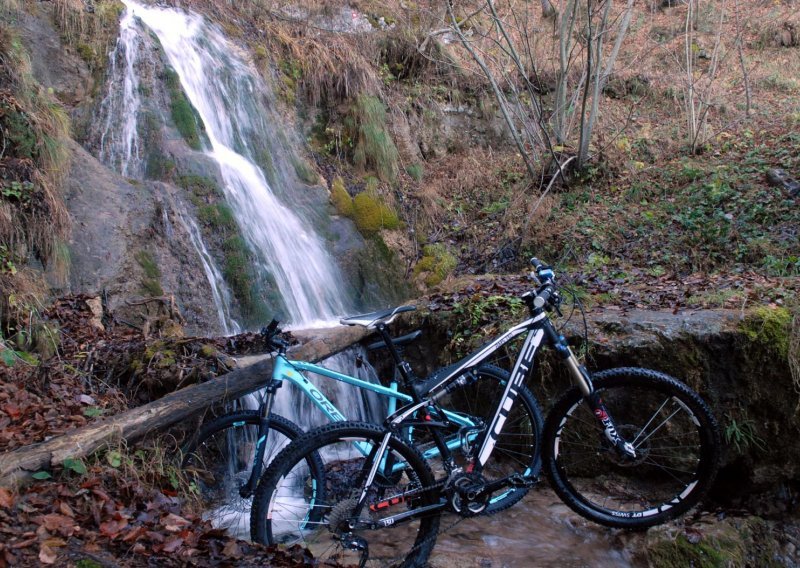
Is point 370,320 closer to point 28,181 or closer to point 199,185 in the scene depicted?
point 28,181

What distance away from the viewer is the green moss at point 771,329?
167 inches

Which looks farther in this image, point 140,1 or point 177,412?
point 140,1

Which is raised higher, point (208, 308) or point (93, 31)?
point (93, 31)

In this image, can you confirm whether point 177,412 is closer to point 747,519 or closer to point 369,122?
point 747,519

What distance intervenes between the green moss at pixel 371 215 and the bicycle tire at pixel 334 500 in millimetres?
6123

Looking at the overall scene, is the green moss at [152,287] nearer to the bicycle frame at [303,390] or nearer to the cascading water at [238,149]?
the cascading water at [238,149]

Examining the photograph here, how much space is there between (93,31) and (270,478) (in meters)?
7.78

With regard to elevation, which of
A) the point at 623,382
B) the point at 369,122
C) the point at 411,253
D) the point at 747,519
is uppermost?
the point at 369,122

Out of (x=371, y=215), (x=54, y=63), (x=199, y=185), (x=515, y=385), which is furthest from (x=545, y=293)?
(x=54, y=63)

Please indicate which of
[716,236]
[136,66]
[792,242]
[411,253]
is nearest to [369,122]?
[411,253]

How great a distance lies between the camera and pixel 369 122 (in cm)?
1066

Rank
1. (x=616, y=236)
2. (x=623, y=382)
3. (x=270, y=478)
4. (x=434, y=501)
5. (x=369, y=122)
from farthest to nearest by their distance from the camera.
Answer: (x=369, y=122), (x=616, y=236), (x=623, y=382), (x=434, y=501), (x=270, y=478)

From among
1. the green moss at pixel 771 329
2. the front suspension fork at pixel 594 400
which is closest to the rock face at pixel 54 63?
the front suspension fork at pixel 594 400

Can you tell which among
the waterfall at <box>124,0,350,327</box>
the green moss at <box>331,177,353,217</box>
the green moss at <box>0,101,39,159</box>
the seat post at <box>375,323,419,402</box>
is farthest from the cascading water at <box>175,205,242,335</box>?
the seat post at <box>375,323,419,402</box>
